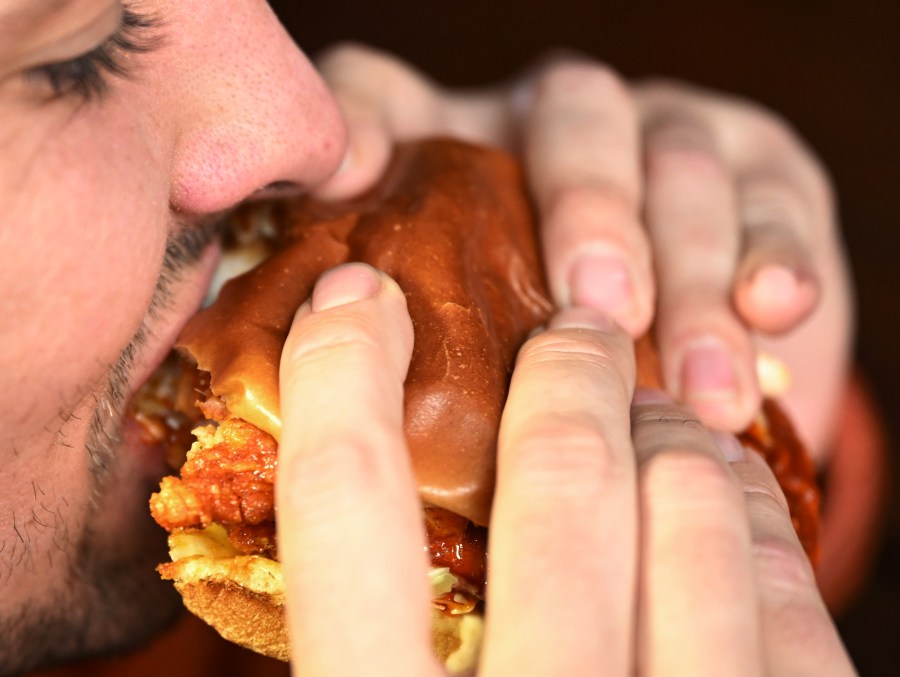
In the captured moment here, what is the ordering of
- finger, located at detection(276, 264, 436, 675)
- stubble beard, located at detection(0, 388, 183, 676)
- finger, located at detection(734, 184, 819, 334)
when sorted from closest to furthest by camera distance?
finger, located at detection(276, 264, 436, 675) → stubble beard, located at detection(0, 388, 183, 676) → finger, located at detection(734, 184, 819, 334)

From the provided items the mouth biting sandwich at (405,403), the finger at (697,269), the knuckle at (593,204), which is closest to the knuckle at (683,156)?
the finger at (697,269)

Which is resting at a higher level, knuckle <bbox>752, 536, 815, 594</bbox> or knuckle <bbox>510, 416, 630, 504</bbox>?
knuckle <bbox>510, 416, 630, 504</bbox>

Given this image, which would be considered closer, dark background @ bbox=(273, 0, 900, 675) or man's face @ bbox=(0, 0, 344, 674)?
man's face @ bbox=(0, 0, 344, 674)

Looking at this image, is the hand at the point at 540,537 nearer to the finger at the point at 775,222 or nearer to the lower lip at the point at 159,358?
the lower lip at the point at 159,358

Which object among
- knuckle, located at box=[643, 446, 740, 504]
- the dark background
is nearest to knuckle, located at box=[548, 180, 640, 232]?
knuckle, located at box=[643, 446, 740, 504]

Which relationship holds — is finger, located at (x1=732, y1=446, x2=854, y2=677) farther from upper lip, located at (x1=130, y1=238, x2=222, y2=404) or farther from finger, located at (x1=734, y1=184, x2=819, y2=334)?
upper lip, located at (x1=130, y1=238, x2=222, y2=404)

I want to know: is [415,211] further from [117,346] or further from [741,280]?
[741,280]

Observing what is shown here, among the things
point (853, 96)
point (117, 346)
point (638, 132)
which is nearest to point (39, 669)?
point (117, 346)
